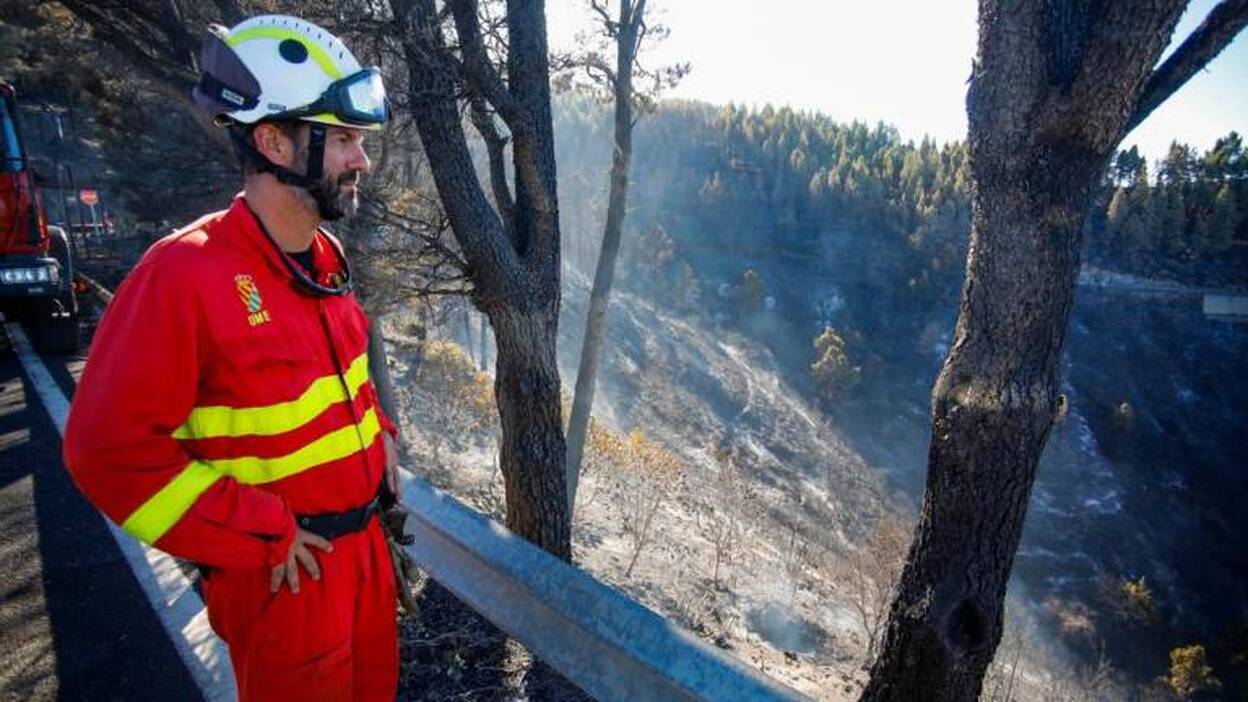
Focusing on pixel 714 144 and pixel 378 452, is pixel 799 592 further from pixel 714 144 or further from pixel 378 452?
pixel 714 144

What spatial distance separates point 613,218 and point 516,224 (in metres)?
7.69

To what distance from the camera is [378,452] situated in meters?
2.33

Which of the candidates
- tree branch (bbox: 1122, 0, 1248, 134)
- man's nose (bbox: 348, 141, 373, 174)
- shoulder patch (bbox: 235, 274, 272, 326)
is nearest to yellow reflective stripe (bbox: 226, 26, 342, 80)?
man's nose (bbox: 348, 141, 373, 174)

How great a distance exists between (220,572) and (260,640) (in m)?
0.25

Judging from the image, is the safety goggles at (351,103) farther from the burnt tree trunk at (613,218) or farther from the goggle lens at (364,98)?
the burnt tree trunk at (613,218)

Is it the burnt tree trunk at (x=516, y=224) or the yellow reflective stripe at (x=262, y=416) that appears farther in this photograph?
the burnt tree trunk at (x=516, y=224)

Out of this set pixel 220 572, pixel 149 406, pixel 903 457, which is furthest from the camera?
pixel 903 457

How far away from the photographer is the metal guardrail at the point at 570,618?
221 centimetres

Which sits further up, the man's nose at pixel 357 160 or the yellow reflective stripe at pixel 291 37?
the yellow reflective stripe at pixel 291 37

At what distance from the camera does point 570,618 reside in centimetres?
264

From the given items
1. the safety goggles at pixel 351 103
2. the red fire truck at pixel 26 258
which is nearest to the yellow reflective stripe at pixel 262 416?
the safety goggles at pixel 351 103

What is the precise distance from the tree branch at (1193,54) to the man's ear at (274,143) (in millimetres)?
3356

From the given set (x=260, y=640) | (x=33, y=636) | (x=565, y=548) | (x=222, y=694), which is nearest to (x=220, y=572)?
(x=260, y=640)

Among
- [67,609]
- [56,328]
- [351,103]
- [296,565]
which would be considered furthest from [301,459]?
[56,328]
